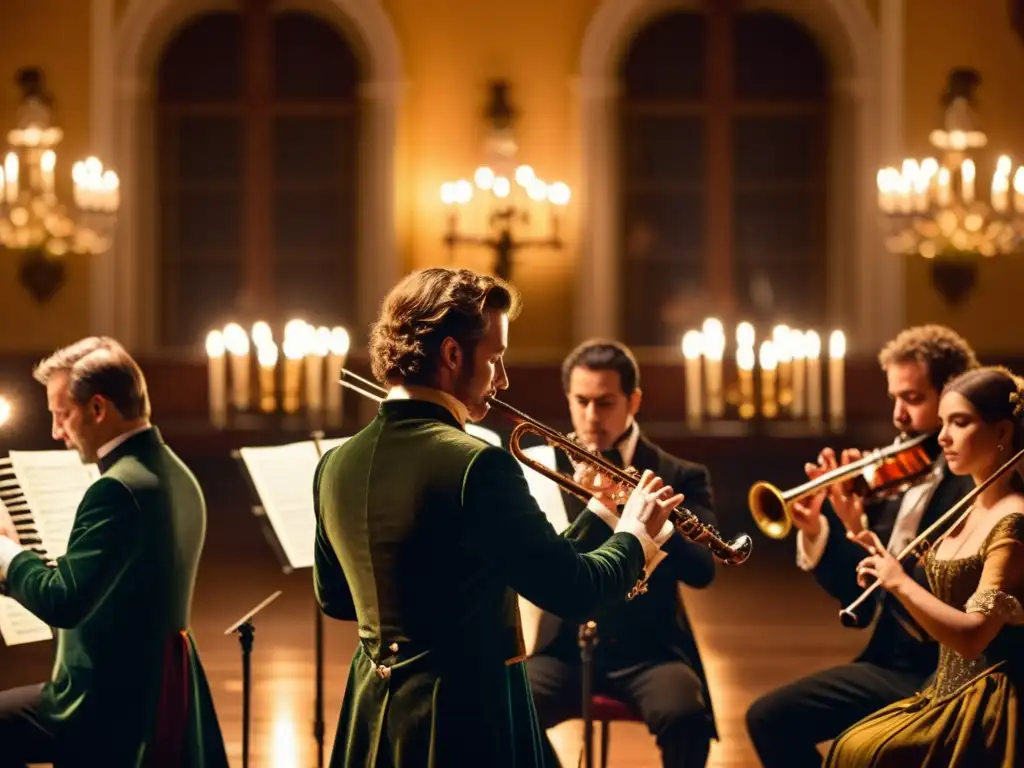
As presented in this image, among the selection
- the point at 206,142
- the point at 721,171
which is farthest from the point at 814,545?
the point at 206,142

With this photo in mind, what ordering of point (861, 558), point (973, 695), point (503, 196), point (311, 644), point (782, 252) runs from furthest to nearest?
point (782, 252)
point (503, 196)
point (311, 644)
point (861, 558)
point (973, 695)

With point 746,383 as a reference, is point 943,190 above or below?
above

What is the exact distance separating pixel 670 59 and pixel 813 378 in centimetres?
408

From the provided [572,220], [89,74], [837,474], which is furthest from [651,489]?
[89,74]

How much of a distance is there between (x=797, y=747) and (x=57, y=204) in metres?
6.55

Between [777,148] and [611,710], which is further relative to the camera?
[777,148]

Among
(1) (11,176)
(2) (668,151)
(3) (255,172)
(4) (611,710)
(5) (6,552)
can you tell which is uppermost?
(2) (668,151)

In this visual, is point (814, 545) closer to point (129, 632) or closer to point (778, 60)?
point (129, 632)

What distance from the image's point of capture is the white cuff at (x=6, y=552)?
3.07m

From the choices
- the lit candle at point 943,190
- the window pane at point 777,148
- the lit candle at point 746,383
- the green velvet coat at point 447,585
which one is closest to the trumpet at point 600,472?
the green velvet coat at point 447,585

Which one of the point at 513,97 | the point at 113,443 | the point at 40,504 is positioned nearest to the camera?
the point at 113,443

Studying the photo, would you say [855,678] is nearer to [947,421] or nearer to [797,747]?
[797,747]

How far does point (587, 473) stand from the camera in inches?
126

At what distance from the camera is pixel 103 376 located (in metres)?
3.27
